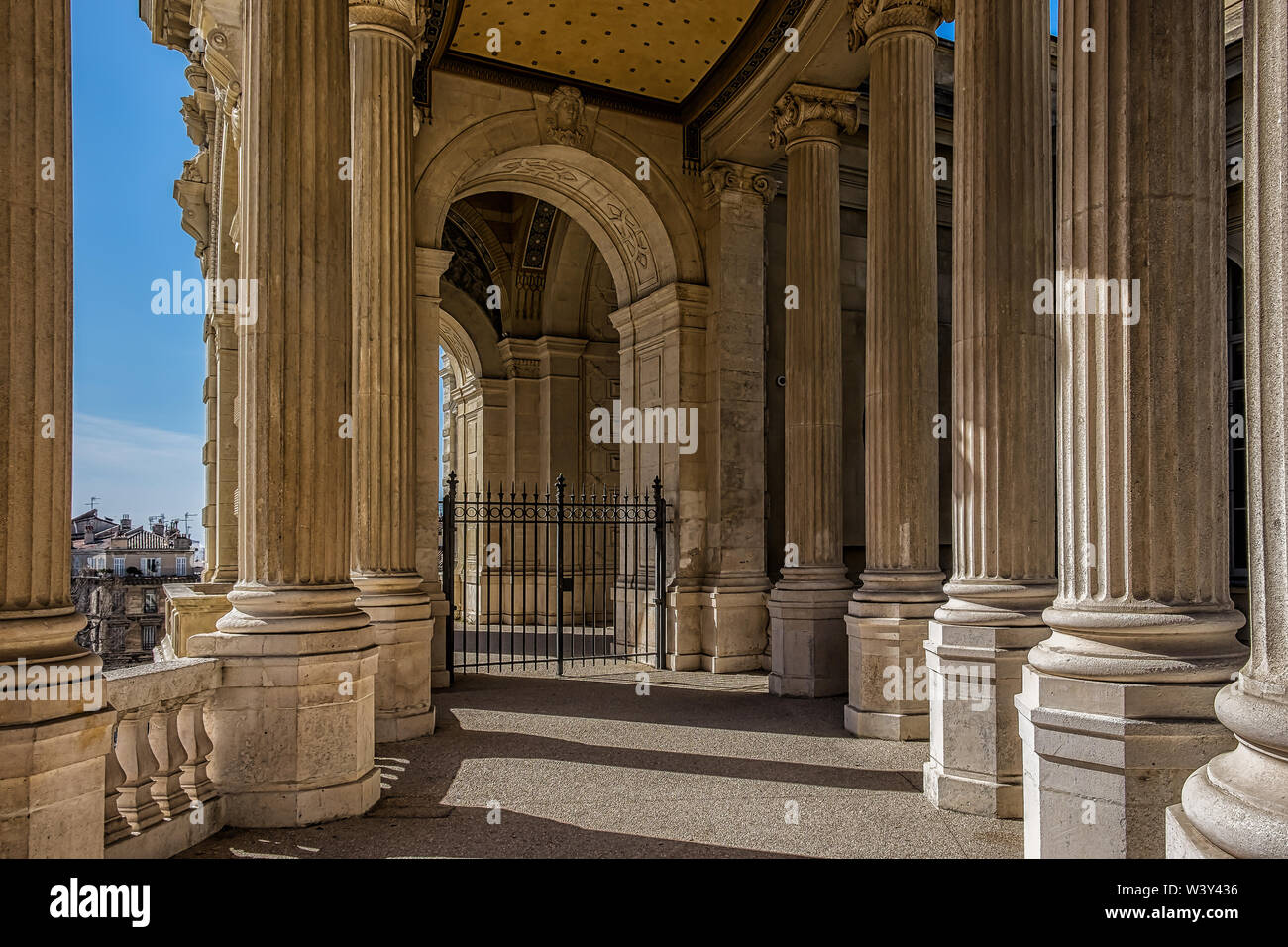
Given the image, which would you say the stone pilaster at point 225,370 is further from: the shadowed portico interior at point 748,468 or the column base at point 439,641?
the column base at point 439,641

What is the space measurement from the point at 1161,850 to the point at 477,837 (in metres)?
3.67

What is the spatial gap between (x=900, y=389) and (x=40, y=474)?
23.1 feet

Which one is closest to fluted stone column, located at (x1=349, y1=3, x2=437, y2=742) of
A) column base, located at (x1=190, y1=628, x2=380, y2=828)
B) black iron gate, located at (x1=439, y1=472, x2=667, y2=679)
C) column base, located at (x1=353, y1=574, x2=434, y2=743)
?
column base, located at (x1=353, y1=574, x2=434, y2=743)

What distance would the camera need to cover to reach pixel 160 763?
16.8ft

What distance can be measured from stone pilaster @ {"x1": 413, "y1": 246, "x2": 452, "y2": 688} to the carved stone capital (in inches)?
175

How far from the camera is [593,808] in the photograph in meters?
6.09

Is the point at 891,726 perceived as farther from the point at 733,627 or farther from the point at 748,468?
the point at 748,468

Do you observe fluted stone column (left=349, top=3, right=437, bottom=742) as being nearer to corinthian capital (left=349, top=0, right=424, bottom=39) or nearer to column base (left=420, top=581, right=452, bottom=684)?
corinthian capital (left=349, top=0, right=424, bottom=39)

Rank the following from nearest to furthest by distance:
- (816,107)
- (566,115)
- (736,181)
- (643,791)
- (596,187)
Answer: (643,791), (816,107), (566,115), (736,181), (596,187)

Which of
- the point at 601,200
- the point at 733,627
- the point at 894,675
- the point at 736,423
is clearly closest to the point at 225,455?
the point at 601,200

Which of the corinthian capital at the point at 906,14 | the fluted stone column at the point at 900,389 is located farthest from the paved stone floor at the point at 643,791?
the corinthian capital at the point at 906,14

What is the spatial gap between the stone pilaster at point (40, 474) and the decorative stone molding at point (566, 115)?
30.8 ft

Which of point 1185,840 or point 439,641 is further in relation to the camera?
point 439,641

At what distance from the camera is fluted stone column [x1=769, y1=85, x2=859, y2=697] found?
10477 millimetres
